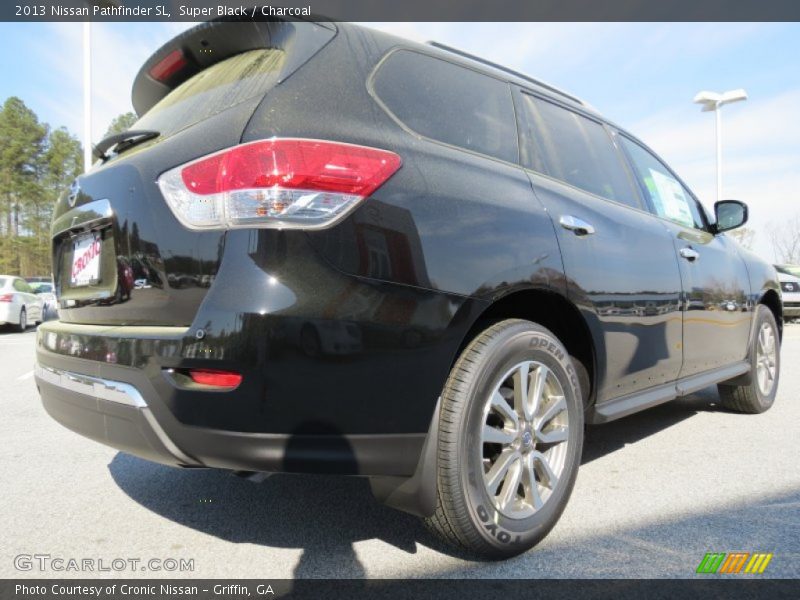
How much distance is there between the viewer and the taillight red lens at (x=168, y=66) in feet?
7.80

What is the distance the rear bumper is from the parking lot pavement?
491 mm

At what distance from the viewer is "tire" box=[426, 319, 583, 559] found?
1.85 meters

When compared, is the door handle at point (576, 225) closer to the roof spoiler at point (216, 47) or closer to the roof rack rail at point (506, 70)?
the roof rack rail at point (506, 70)

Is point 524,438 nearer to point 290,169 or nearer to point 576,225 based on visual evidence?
point 576,225

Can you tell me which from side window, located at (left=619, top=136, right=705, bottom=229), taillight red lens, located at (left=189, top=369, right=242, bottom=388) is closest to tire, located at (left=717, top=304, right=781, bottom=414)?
side window, located at (left=619, top=136, right=705, bottom=229)

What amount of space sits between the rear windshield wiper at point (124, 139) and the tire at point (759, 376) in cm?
408

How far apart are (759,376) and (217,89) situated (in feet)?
13.8

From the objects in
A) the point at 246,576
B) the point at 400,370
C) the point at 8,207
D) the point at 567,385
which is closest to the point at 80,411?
the point at 246,576

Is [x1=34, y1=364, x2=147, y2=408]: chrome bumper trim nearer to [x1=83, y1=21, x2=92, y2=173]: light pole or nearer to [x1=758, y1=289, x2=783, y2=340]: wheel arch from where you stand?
[x1=758, y1=289, x2=783, y2=340]: wheel arch

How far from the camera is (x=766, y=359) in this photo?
14.9ft

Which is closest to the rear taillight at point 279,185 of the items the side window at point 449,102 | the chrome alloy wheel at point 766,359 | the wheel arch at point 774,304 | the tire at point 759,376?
the side window at point 449,102

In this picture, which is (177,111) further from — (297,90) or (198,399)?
(198,399)

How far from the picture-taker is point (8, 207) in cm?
4050

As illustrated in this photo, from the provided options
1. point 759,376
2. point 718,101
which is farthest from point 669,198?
point 718,101
